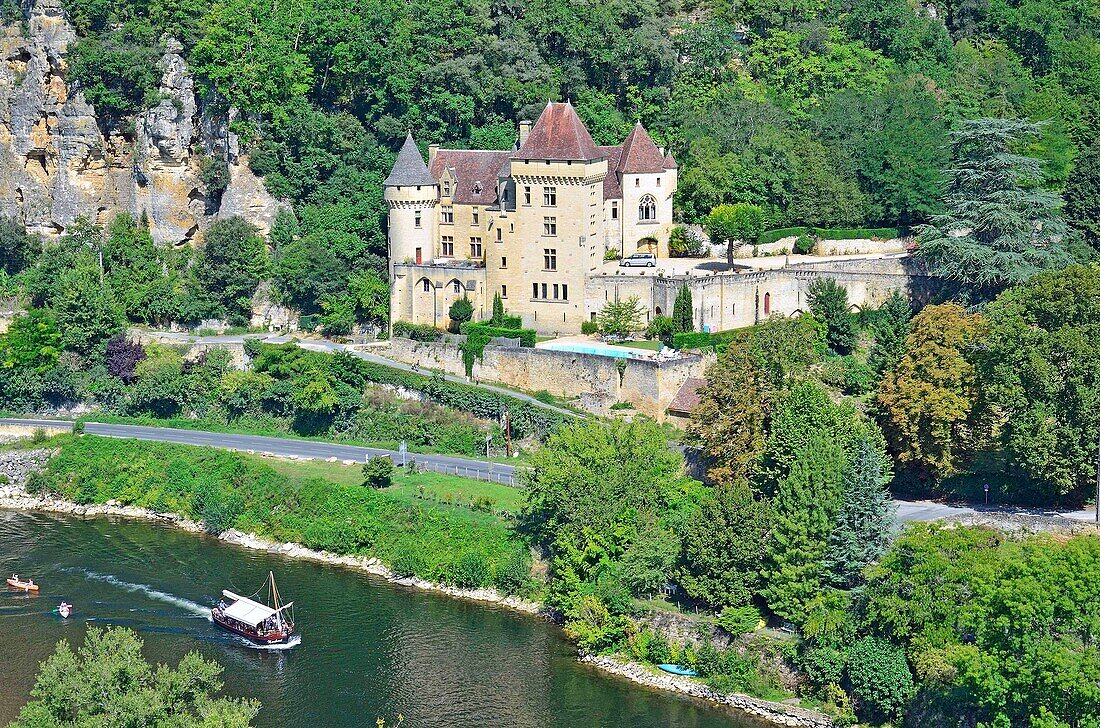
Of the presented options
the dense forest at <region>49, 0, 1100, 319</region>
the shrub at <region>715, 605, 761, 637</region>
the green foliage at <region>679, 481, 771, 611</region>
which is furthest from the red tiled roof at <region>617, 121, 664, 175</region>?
the shrub at <region>715, 605, 761, 637</region>

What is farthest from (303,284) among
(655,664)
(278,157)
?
(655,664)

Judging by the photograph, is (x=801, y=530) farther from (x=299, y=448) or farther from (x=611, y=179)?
(x=611, y=179)

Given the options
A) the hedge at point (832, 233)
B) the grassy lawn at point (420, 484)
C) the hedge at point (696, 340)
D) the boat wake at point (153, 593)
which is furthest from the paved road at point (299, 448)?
the hedge at point (832, 233)

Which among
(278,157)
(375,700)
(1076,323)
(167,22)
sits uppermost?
(167,22)

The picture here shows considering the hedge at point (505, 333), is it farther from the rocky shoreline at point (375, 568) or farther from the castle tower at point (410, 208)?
the rocky shoreline at point (375, 568)

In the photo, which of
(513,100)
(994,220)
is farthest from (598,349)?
(513,100)

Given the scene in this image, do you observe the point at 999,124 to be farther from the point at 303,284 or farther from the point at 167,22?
the point at 167,22

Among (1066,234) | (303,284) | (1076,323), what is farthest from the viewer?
(303,284)
